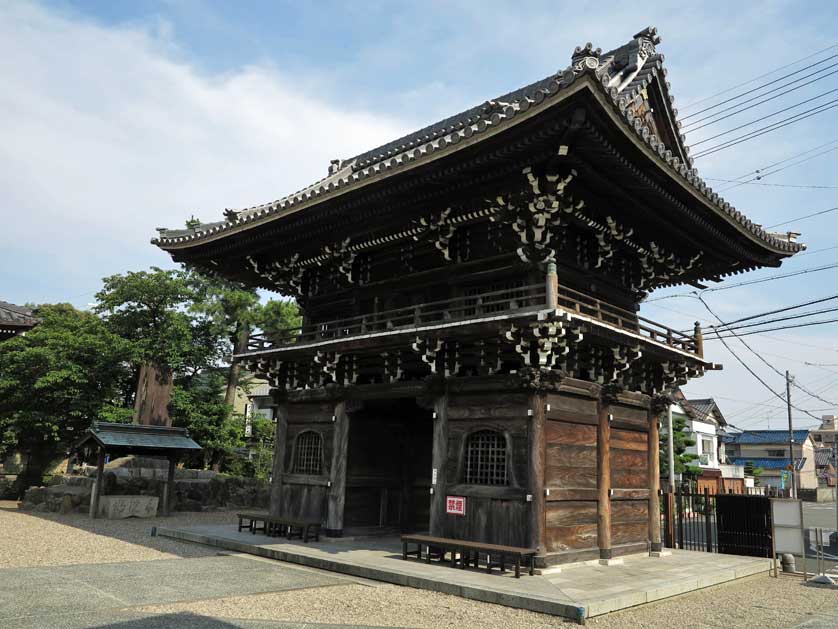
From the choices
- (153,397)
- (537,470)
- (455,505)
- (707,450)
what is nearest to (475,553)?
(455,505)

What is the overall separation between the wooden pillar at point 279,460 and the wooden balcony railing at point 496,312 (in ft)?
6.99

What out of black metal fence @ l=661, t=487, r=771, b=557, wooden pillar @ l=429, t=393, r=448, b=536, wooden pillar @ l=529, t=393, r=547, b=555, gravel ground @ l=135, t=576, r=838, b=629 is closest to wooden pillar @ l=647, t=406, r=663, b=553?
black metal fence @ l=661, t=487, r=771, b=557

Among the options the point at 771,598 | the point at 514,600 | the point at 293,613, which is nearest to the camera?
the point at 293,613

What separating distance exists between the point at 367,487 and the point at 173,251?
30.6ft

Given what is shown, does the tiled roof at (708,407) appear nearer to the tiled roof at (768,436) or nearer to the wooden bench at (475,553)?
the tiled roof at (768,436)

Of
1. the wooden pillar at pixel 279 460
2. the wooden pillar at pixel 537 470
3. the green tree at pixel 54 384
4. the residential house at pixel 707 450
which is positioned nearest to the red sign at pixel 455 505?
the wooden pillar at pixel 537 470

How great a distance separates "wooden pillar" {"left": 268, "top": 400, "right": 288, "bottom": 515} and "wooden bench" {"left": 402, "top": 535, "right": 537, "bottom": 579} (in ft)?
18.9

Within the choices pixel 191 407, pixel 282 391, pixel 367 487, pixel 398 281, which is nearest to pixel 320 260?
Answer: pixel 398 281

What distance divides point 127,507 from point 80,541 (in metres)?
7.69

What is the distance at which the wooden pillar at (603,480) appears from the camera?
14484 millimetres

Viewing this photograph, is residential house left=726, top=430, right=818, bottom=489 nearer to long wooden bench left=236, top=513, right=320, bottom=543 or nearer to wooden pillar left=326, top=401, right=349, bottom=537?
wooden pillar left=326, top=401, right=349, bottom=537

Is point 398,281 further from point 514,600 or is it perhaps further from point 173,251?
point 514,600

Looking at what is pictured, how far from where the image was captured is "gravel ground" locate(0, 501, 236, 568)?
48.0 feet

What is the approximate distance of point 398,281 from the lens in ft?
56.6
